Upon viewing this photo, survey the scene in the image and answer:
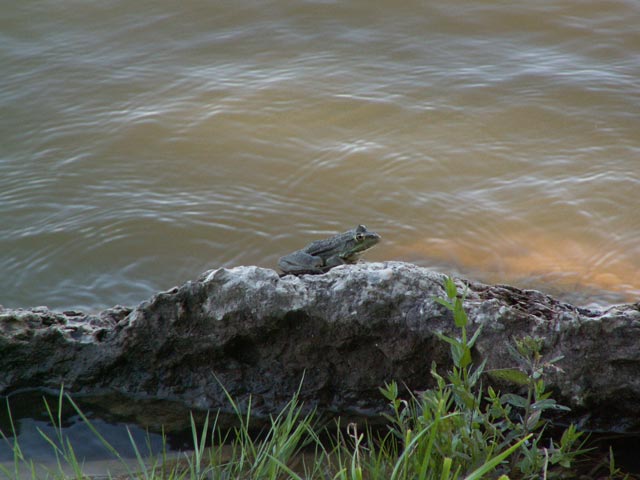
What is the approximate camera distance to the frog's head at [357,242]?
16.9 ft

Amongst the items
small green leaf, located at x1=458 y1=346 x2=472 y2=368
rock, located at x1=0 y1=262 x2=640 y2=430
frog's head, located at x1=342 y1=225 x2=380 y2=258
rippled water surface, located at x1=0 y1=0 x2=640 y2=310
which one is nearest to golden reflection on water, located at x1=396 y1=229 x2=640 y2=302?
rippled water surface, located at x1=0 y1=0 x2=640 y2=310

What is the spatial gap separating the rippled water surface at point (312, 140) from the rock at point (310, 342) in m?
2.05

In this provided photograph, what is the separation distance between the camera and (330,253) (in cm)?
516

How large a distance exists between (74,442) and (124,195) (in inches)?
148

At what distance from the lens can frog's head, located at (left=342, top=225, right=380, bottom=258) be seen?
16.9 ft

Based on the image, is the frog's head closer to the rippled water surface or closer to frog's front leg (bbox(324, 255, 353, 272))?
frog's front leg (bbox(324, 255, 353, 272))

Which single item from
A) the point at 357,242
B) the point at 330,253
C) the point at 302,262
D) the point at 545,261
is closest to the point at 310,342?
the point at 302,262

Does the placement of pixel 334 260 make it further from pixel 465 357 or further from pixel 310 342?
pixel 465 357

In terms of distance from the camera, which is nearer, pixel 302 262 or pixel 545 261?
pixel 302 262

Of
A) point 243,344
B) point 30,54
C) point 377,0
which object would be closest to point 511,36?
point 377,0

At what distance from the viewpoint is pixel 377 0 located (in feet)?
34.6

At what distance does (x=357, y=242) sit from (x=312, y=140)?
2.93 metres

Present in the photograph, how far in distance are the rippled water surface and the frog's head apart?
115 centimetres

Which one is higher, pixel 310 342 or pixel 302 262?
pixel 310 342
